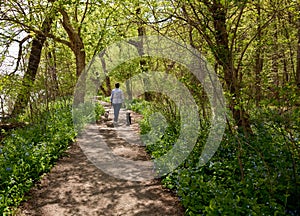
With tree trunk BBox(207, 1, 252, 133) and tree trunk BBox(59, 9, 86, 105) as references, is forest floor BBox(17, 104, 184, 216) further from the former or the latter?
tree trunk BBox(59, 9, 86, 105)

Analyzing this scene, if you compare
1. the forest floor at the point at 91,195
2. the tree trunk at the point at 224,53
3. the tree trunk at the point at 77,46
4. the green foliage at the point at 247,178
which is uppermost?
the tree trunk at the point at 77,46

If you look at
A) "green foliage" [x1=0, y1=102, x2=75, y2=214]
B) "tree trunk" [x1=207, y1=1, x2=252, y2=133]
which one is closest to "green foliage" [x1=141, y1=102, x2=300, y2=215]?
"tree trunk" [x1=207, y1=1, x2=252, y2=133]

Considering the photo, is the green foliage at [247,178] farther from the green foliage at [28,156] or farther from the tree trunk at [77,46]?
the tree trunk at [77,46]

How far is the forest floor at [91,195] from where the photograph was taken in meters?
4.68

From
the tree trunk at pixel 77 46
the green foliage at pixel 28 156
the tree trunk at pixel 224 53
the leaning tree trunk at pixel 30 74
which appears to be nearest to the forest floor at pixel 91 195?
the green foliage at pixel 28 156

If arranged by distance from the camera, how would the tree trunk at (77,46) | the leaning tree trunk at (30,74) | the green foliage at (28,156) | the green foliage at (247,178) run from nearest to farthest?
the green foliage at (247,178)
the green foliage at (28,156)
the leaning tree trunk at (30,74)
the tree trunk at (77,46)

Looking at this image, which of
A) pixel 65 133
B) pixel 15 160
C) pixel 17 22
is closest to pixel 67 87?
pixel 17 22

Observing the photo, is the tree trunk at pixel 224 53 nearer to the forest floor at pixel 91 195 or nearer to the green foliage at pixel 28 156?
the forest floor at pixel 91 195

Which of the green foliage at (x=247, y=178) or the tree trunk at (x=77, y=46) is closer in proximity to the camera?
the green foliage at (x=247, y=178)

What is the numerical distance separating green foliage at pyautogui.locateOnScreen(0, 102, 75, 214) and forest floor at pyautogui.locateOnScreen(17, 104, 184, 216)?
0.65ft

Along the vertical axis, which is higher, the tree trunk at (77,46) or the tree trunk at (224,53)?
the tree trunk at (77,46)

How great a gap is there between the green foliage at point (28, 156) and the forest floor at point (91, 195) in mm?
198

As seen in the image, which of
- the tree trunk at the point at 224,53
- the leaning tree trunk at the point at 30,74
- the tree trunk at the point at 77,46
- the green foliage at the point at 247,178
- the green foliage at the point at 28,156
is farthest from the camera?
the tree trunk at the point at 77,46

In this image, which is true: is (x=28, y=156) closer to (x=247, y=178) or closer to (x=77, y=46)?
→ (x=247, y=178)
